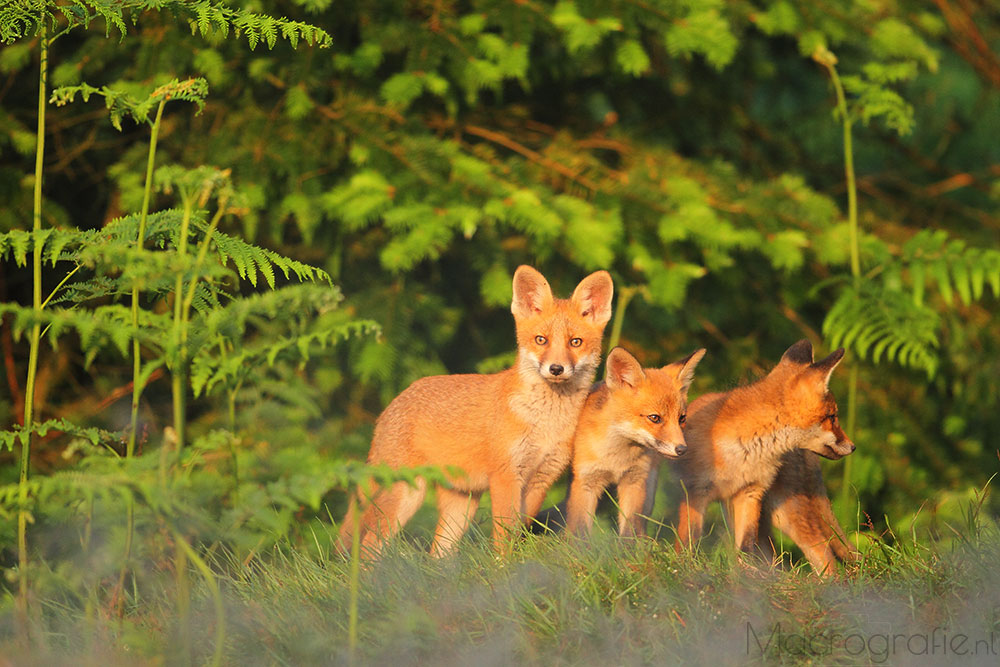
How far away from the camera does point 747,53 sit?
315 inches

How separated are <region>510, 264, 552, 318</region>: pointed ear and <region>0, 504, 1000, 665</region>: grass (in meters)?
1.43

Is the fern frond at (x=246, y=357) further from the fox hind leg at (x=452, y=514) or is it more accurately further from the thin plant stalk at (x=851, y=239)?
the thin plant stalk at (x=851, y=239)

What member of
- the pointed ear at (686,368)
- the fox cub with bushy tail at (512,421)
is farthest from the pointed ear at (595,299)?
the pointed ear at (686,368)

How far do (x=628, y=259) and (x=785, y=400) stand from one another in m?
2.03

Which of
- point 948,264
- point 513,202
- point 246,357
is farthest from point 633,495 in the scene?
point 948,264

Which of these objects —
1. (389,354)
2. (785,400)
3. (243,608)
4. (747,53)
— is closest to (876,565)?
(785,400)

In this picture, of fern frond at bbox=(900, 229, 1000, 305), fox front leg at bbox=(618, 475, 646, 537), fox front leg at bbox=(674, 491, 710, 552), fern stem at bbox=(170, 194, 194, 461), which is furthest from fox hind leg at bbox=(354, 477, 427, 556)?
fern frond at bbox=(900, 229, 1000, 305)

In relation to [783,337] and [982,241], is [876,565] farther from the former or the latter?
[982,241]

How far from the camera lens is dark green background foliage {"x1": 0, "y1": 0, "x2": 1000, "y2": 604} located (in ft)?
19.7

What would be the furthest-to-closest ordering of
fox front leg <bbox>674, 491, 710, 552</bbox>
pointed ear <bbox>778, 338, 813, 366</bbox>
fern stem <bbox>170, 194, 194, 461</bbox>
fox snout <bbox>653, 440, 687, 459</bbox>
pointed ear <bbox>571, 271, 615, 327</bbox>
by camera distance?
pointed ear <bbox>571, 271, 615, 327</bbox>, pointed ear <bbox>778, 338, 813, 366</bbox>, fox front leg <bbox>674, 491, 710, 552</bbox>, fox snout <bbox>653, 440, 687, 459</bbox>, fern stem <bbox>170, 194, 194, 461</bbox>

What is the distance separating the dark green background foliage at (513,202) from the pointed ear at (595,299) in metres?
0.64

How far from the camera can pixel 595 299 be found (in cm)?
494

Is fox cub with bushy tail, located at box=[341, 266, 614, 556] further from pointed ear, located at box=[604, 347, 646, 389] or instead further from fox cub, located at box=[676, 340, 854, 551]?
fox cub, located at box=[676, 340, 854, 551]

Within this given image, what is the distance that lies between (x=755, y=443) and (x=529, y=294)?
130 cm
